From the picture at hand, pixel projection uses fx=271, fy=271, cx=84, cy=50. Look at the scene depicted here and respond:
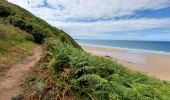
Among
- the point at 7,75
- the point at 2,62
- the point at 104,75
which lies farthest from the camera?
the point at 2,62

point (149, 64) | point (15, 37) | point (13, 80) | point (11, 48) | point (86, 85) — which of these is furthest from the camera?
point (149, 64)

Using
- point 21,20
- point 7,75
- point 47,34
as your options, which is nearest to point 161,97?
point 7,75

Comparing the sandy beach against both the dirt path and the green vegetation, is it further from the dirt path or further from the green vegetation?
the green vegetation

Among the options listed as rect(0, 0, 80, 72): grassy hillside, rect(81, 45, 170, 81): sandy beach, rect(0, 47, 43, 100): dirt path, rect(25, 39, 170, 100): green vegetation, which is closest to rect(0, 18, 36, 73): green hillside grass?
rect(0, 0, 80, 72): grassy hillside

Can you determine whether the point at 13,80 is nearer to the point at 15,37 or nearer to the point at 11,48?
the point at 11,48

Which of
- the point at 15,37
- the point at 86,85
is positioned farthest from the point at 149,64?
the point at 86,85

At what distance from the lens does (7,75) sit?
1030 cm

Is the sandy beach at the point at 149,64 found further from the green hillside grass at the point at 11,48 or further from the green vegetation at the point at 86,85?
the green vegetation at the point at 86,85

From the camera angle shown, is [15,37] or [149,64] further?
[149,64]

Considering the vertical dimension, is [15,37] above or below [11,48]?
above

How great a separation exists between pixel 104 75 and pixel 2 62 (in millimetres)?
6243

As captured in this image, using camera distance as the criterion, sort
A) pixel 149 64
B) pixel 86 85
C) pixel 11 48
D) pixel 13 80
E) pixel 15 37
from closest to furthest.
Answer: pixel 86 85 → pixel 13 80 → pixel 11 48 → pixel 15 37 → pixel 149 64

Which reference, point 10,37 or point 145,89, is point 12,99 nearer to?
point 145,89

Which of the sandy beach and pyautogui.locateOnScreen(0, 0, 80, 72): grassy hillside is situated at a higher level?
pyautogui.locateOnScreen(0, 0, 80, 72): grassy hillside
